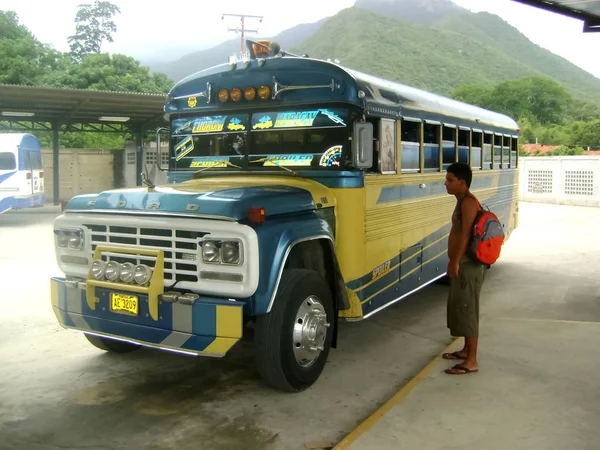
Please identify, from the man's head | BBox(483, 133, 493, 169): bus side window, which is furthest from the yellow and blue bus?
BBox(483, 133, 493, 169): bus side window

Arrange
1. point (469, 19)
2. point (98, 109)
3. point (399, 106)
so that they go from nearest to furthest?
point (399, 106), point (98, 109), point (469, 19)

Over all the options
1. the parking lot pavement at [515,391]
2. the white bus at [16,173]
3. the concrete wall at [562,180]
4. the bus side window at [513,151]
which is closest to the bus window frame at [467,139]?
the parking lot pavement at [515,391]

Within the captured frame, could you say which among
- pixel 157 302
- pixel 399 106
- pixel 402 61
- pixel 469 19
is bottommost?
pixel 157 302

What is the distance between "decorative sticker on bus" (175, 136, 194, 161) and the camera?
5.68m

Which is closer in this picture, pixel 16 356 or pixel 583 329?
pixel 16 356

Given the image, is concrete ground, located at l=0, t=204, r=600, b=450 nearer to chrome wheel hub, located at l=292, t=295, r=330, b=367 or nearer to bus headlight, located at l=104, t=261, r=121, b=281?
chrome wheel hub, located at l=292, t=295, r=330, b=367

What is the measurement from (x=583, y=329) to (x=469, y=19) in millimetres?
172518

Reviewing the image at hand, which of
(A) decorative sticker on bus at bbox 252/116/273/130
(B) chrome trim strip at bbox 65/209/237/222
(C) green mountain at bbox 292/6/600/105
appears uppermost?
(C) green mountain at bbox 292/6/600/105

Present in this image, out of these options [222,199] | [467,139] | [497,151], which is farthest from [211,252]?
[497,151]

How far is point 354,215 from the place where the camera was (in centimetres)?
495

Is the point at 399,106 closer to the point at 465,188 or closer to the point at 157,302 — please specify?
the point at 465,188

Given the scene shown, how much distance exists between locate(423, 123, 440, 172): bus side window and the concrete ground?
5.53ft

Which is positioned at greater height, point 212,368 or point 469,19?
point 469,19

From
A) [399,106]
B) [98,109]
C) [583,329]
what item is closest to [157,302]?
[399,106]
